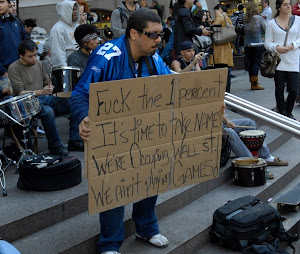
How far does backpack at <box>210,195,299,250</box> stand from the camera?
4781 mm

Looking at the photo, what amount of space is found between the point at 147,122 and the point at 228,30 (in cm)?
603

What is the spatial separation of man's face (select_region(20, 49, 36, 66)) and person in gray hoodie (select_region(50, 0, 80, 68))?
1.54ft

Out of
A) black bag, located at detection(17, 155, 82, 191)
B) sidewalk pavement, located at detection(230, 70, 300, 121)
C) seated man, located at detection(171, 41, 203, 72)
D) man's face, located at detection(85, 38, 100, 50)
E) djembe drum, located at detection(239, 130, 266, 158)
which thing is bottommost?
sidewalk pavement, located at detection(230, 70, 300, 121)

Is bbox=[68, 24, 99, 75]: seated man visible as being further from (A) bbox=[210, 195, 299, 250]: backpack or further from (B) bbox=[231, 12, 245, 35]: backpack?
(B) bbox=[231, 12, 245, 35]: backpack

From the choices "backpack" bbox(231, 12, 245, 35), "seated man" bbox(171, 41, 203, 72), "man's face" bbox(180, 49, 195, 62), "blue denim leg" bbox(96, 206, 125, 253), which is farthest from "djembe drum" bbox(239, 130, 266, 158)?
"backpack" bbox(231, 12, 245, 35)

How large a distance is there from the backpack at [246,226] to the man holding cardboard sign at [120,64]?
1.15 metres

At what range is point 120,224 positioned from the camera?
4004 millimetres

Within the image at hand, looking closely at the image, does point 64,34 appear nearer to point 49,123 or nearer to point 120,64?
point 49,123

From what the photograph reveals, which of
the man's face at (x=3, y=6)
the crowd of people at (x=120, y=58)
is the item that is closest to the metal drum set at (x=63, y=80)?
the crowd of people at (x=120, y=58)

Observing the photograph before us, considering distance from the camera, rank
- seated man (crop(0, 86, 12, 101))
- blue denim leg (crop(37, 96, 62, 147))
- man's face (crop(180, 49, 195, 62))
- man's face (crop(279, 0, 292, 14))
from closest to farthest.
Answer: seated man (crop(0, 86, 12, 101)) < blue denim leg (crop(37, 96, 62, 147)) < man's face (crop(180, 49, 195, 62)) < man's face (crop(279, 0, 292, 14))

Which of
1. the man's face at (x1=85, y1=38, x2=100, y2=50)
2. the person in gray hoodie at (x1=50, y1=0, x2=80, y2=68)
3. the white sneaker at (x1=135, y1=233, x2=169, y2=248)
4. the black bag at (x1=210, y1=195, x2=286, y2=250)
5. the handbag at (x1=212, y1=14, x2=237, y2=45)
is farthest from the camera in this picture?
the handbag at (x1=212, y1=14, x2=237, y2=45)

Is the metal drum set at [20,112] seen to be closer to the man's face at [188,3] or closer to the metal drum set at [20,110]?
the metal drum set at [20,110]

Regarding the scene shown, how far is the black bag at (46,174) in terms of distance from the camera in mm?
4859

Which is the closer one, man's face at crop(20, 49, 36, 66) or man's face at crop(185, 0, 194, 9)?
man's face at crop(20, 49, 36, 66)
